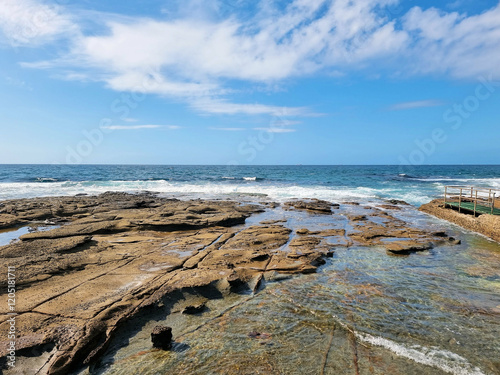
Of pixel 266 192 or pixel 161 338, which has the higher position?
pixel 161 338

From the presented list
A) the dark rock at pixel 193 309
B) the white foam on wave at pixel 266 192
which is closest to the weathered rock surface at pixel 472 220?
the white foam on wave at pixel 266 192

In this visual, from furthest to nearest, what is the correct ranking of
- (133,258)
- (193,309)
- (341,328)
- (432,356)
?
1. (133,258)
2. (193,309)
3. (341,328)
4. (432,356)

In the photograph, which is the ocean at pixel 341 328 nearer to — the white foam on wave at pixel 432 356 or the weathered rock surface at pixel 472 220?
the white foam on wave at pixel 432 356

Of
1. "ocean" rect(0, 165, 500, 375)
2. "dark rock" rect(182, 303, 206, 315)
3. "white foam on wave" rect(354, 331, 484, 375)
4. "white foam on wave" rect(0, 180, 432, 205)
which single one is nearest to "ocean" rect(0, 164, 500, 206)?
"white foam on wave" rect(0, 180, 432, 205)

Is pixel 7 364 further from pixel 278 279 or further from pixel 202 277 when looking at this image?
pixel 278 279

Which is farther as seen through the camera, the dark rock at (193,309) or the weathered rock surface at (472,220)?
the weathered rock surface at (472,220)

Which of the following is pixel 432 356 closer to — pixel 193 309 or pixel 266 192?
pixel 193 309

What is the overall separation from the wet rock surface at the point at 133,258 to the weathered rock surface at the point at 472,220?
7.06 ft

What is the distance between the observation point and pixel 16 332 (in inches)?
175

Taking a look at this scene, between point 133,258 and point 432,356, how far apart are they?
7259mm

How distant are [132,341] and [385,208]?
19307 mm

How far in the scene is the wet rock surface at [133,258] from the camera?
467 centimetres

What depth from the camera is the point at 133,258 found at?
8195 mm

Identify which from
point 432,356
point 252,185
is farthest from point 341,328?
point 252,185
